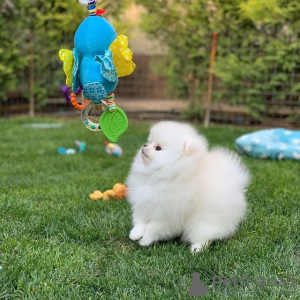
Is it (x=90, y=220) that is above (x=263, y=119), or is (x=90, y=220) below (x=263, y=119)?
above

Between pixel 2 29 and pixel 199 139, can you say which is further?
pixel 2 29

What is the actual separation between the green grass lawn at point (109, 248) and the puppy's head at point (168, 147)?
43 centimetres

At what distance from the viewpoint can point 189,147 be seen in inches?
72.7

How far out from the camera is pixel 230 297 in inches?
59.6

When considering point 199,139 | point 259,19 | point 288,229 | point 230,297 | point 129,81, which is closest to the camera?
point 230,297

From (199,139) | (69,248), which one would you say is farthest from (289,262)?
(69,248)

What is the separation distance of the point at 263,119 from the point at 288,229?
4.38 metres

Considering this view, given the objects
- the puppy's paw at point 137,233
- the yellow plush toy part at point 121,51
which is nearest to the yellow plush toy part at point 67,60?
the yellow plush toy part at point 121,51

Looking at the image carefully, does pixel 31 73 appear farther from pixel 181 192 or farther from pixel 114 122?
pixel 181 192

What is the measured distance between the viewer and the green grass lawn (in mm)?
1569

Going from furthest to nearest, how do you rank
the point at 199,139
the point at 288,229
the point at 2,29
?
1. the point at 2,29
2. the point at 288,229
3. the point at 199,139

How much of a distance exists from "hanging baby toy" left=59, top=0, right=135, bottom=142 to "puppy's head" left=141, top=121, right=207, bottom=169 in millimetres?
222

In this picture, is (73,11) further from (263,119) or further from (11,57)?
(263,119)

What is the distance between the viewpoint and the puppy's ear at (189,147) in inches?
72.5
